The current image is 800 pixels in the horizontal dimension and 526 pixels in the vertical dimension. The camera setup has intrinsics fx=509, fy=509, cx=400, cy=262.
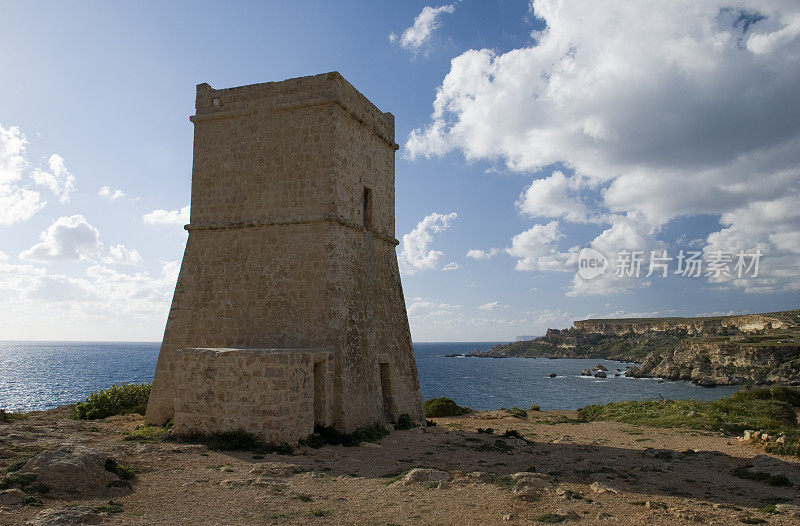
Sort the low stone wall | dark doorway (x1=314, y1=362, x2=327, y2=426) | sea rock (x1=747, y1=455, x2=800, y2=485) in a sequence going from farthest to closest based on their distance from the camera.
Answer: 1. dark doorway (x1=314, y1=362, x2=327, y2=426)
2. the low stone wall
3. sea rock (x1=747, y1=455, x2=800, y2=485)

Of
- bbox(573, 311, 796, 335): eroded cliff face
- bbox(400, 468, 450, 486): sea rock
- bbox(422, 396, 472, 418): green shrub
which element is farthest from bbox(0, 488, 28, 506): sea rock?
bbox(573, 311, 796, 335): eroded cliff face

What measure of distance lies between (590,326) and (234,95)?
136991mm

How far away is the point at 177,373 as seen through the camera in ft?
38.4

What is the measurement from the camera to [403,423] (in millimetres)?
15062

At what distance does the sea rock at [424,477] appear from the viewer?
8922 millimetres

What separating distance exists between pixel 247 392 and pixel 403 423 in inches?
226

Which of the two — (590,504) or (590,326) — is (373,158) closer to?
(590,504)

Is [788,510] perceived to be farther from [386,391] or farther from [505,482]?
[386,391]

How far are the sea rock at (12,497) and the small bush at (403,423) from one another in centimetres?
955

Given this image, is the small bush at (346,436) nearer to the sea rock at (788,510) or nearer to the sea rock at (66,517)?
the sea rock at (66,517)

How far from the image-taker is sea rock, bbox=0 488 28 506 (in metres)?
6.76

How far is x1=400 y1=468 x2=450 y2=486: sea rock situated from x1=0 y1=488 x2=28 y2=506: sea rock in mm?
5559

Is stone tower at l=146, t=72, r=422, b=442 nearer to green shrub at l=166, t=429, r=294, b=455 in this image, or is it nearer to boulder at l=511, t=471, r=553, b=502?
green shrub at l=166, t=429, r=294, b=455

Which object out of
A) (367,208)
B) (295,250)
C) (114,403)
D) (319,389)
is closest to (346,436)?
(319,389)
